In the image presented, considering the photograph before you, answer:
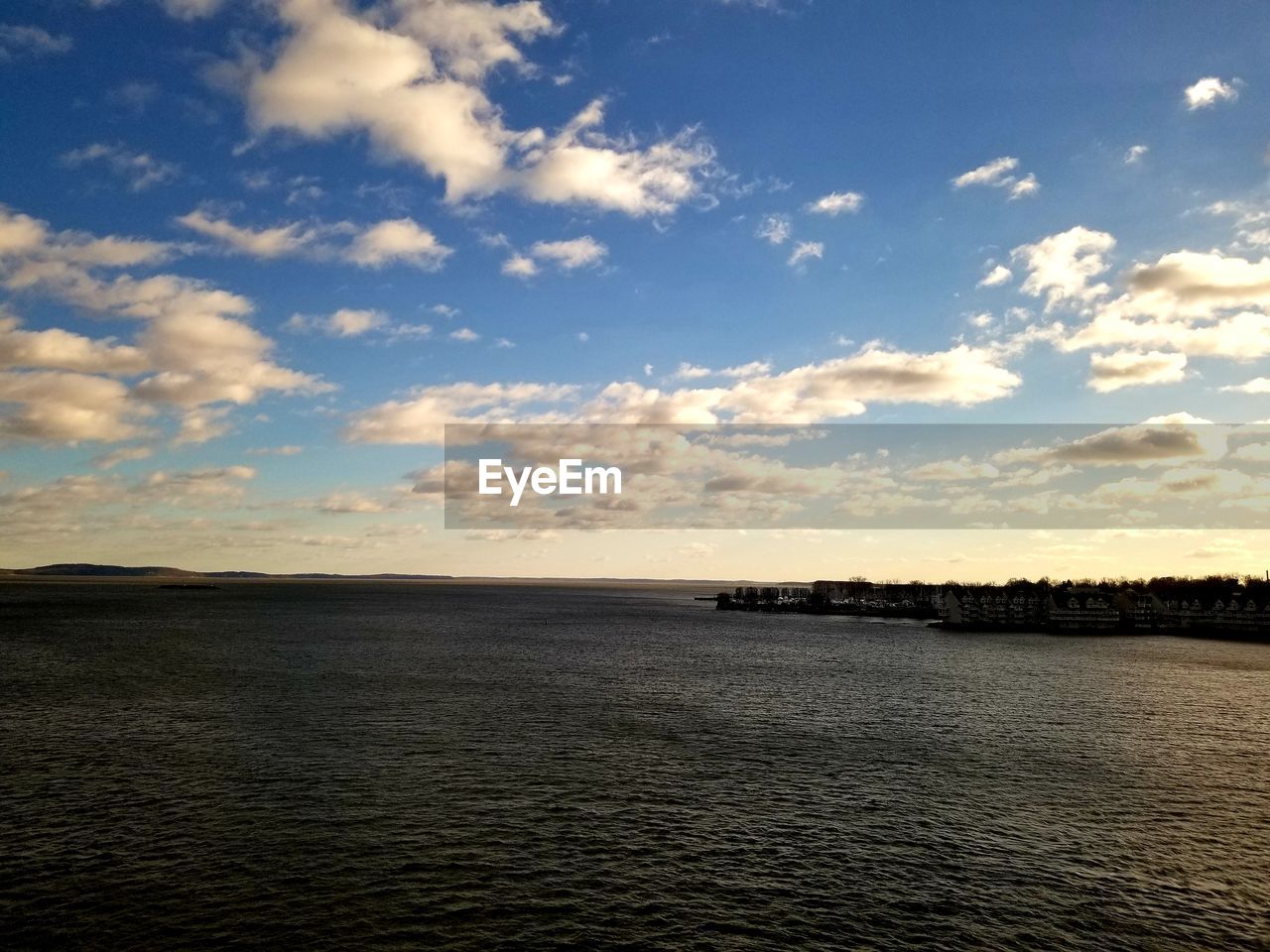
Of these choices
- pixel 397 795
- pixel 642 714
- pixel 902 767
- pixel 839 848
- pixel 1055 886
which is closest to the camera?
pixel 1055 886

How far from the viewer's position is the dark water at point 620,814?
27719mm

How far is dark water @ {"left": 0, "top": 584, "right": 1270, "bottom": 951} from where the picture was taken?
2772 cm

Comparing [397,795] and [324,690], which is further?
[324,690]

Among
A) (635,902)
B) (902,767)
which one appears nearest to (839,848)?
(635,902)

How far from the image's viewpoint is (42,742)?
Result: 51.2 metres

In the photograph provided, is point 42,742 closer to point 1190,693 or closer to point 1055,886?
point 1055,886

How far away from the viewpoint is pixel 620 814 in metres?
38.9

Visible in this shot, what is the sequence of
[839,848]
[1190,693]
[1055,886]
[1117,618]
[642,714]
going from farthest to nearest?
1. [1117,618]
2. [1190,693]
3. [642,714]
4. [839,848]
5. [1055,886]

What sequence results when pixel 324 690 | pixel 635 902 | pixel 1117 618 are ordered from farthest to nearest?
pixel 1117 618 → pixel 324 690 → pixel 635 902

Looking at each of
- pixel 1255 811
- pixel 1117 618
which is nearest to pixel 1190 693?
pixel 1255 811

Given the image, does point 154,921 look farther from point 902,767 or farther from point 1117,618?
point 1117,618

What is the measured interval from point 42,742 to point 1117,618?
21408cm

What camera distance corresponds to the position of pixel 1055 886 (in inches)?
1225

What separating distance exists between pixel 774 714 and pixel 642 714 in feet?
38.7
